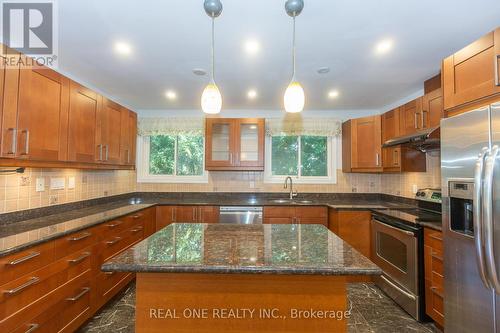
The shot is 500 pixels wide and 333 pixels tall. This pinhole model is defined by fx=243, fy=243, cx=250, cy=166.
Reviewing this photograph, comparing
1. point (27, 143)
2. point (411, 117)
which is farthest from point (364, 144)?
point (27, 143)

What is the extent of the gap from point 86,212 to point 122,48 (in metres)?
1.69

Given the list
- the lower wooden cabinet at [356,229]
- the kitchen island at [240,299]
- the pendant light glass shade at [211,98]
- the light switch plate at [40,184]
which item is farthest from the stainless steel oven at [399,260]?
the light switch plate at [40,184]

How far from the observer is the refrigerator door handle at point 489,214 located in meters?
1.34

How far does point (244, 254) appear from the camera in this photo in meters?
1.23

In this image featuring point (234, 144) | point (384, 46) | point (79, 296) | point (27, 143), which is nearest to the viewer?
point (27, 143)

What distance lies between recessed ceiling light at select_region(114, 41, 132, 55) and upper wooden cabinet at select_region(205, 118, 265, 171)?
64.6 inches

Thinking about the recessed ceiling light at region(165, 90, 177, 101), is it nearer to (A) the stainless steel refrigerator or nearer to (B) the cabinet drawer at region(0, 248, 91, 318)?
(B) the cabinet drawer at region(0, 248, 91, 318)

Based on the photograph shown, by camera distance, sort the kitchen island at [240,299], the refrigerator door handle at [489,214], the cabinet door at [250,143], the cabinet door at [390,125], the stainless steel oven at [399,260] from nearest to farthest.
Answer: the kitchen island at [240,299] < the refrigerator door handle at [489,214] < the stainless steel oven at [399,260] < the cabinet door at [390,125] < the cabinet door at [250,143]

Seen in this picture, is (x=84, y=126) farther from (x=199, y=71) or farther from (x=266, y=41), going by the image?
(x=266, y=41)

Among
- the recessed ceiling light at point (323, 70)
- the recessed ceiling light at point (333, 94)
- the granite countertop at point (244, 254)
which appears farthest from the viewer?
the recessed ceiling light at point (333, 94)

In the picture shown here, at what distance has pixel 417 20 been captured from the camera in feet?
5.60

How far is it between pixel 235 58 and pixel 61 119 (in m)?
1.59

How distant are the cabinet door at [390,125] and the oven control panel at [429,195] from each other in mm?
721

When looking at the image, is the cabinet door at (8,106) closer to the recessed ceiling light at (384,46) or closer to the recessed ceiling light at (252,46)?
the recessed ceiling light at (252,46)
